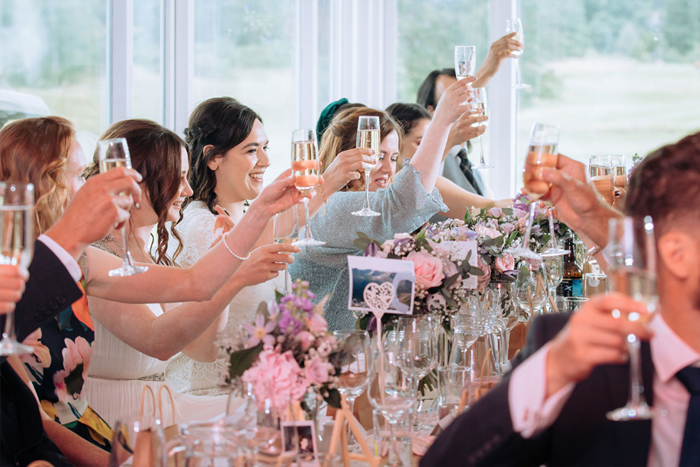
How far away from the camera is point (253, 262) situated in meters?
2.16

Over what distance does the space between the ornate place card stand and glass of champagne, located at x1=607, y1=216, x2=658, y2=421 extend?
598 millimetres

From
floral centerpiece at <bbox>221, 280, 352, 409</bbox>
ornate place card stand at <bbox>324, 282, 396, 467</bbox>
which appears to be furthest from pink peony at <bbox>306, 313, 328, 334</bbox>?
ornate place card stand at <bbox>324, 282, 396, 467</bbox>

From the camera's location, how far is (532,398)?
0.99m

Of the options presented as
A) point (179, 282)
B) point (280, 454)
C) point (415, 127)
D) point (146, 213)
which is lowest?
point (280, 454)

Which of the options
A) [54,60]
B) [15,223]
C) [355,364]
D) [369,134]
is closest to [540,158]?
[355,364]

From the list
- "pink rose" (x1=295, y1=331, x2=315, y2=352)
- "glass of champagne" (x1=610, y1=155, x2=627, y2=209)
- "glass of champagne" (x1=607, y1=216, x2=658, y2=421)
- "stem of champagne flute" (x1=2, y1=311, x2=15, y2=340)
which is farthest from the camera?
"glass of champagne" (x1=610, y1=155, x2=627, y2=209)

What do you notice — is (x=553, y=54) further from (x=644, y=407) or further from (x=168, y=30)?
(x=644, y=407)

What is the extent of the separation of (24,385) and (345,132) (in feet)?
6.25

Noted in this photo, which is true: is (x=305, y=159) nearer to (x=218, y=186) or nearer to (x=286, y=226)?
(x=286, y=226)

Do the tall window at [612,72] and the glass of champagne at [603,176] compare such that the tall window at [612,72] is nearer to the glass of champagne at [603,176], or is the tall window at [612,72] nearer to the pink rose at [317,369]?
the glass of champagne at [603,176]

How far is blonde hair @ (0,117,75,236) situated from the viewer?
2029 millimetres

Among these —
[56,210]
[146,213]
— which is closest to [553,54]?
[146,213]

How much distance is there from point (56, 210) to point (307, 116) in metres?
3.75

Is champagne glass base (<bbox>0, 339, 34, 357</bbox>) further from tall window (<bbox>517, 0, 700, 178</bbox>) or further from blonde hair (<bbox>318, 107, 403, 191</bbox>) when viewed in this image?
tall window (<bbox>517, 0, 700, 178</bbox>)
